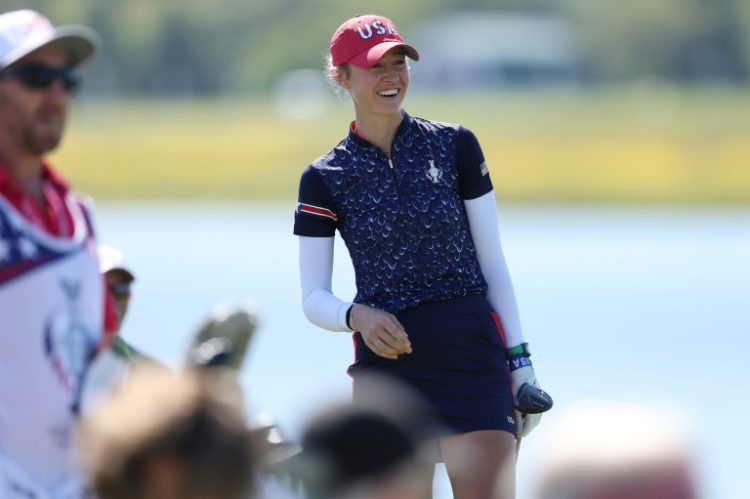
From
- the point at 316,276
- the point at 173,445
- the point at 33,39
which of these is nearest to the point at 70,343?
the point at 33,39

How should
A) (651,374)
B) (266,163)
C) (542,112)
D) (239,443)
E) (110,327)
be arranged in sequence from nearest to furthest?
(239,443) → (110,327) → (651,374) → (266,163) → (542,112)

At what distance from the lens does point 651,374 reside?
11.6 m

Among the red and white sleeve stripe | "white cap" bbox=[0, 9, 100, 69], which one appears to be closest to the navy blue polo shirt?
the red and white sleeve stripe

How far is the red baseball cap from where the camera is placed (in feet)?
15.5

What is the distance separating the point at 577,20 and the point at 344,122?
41.2 metres

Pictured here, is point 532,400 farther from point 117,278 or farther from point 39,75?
point 39,75

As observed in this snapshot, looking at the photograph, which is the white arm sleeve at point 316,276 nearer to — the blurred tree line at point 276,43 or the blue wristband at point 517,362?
the blue wristband at point 517,362

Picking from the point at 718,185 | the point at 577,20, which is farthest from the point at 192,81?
the point at 718,185

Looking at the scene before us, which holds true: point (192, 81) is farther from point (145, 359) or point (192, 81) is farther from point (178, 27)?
point (145, 359)

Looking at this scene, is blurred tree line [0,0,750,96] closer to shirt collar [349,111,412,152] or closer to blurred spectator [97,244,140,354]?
shirt collar [349,111,412,152]

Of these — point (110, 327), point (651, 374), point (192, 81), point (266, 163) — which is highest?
point (192, 81)

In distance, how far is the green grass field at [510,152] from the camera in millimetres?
26938

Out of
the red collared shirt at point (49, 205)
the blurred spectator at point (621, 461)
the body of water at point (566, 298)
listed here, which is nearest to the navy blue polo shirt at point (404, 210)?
the body of water at point (566, 298)

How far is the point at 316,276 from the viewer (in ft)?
15.8
